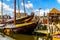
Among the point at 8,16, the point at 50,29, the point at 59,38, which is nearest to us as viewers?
the point at 59,38

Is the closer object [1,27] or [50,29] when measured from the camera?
[50,29]

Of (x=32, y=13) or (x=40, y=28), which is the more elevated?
(x=32, y=13)

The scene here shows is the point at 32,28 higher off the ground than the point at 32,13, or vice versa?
the point at 32,13

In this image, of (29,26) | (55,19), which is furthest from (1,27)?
(55,19)

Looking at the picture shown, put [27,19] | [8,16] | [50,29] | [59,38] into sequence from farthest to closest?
[8,16]
[27,19]
[50,29]
[59,38]

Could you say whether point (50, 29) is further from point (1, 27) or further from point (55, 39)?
point (1, 27)

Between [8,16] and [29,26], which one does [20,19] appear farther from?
[8,16]

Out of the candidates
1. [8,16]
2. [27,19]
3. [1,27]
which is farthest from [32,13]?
[8,16]

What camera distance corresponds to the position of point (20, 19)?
33.9 metres

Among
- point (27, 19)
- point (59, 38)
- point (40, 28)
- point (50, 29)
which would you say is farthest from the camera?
point (27, 19)

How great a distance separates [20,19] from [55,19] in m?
7.09

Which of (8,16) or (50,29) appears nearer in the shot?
(50,29)

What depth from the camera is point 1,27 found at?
104 ft

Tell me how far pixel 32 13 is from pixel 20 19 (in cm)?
261
